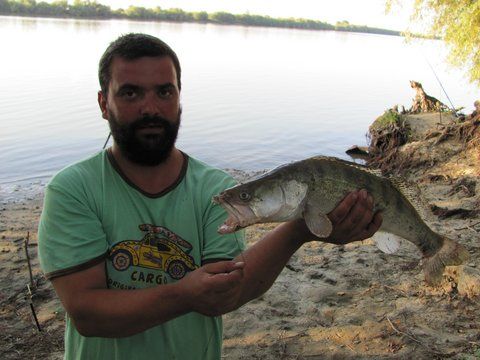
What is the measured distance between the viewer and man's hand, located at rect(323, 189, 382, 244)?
96.9 inches

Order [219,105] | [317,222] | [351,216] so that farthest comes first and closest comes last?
[219,105] → [351,216] → [317,222]

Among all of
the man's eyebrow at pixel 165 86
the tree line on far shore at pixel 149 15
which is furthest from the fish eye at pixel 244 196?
the tree line on far shore at pixel 149 15

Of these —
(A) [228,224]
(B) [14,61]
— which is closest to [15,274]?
(A) [228,224]

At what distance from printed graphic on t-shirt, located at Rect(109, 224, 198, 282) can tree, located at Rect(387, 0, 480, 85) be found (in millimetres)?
12458

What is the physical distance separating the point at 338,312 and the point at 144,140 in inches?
132

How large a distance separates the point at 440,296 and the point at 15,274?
5059 mm

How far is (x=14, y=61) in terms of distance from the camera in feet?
94.2

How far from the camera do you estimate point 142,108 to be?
2289 millimetres

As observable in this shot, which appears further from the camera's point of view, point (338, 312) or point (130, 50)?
point (338, 312)

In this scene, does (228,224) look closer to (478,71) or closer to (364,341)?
(364,341)

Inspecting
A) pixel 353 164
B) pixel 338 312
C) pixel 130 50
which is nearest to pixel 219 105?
pixel 338 312

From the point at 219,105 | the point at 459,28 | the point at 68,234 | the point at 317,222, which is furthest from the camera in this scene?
the point at 219,105

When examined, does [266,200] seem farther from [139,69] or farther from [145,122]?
[139,69]

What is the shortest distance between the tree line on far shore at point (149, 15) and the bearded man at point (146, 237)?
7669 cm
